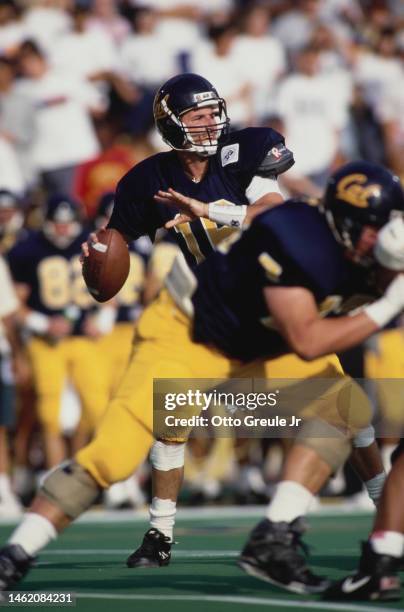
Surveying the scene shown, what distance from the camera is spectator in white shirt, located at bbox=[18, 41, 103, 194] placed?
1183 cm

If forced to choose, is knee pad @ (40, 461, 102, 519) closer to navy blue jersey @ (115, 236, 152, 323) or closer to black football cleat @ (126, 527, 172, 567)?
black football cleat @ (126, 527, 172, 567)

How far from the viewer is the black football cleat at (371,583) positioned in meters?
4.61

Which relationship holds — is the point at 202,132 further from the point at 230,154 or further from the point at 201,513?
the point at 201,513

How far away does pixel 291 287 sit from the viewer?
461cm

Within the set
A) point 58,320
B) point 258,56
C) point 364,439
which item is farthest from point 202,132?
point 258,56

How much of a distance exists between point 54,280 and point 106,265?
4379 mm

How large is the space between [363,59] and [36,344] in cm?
523

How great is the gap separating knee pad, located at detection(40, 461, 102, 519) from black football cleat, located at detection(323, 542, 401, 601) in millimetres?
854

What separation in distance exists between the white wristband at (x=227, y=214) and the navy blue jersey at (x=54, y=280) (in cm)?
459

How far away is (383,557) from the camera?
15.2 feet

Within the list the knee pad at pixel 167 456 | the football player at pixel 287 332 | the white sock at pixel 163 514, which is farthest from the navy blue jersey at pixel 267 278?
the white sock at pixel 163 514

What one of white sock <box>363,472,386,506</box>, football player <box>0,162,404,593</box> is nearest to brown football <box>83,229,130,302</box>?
football player <box>0,162,404,593</box>

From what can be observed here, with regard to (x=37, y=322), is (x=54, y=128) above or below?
above

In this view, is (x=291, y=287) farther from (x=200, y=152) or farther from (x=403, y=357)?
(x=403, y=357)
